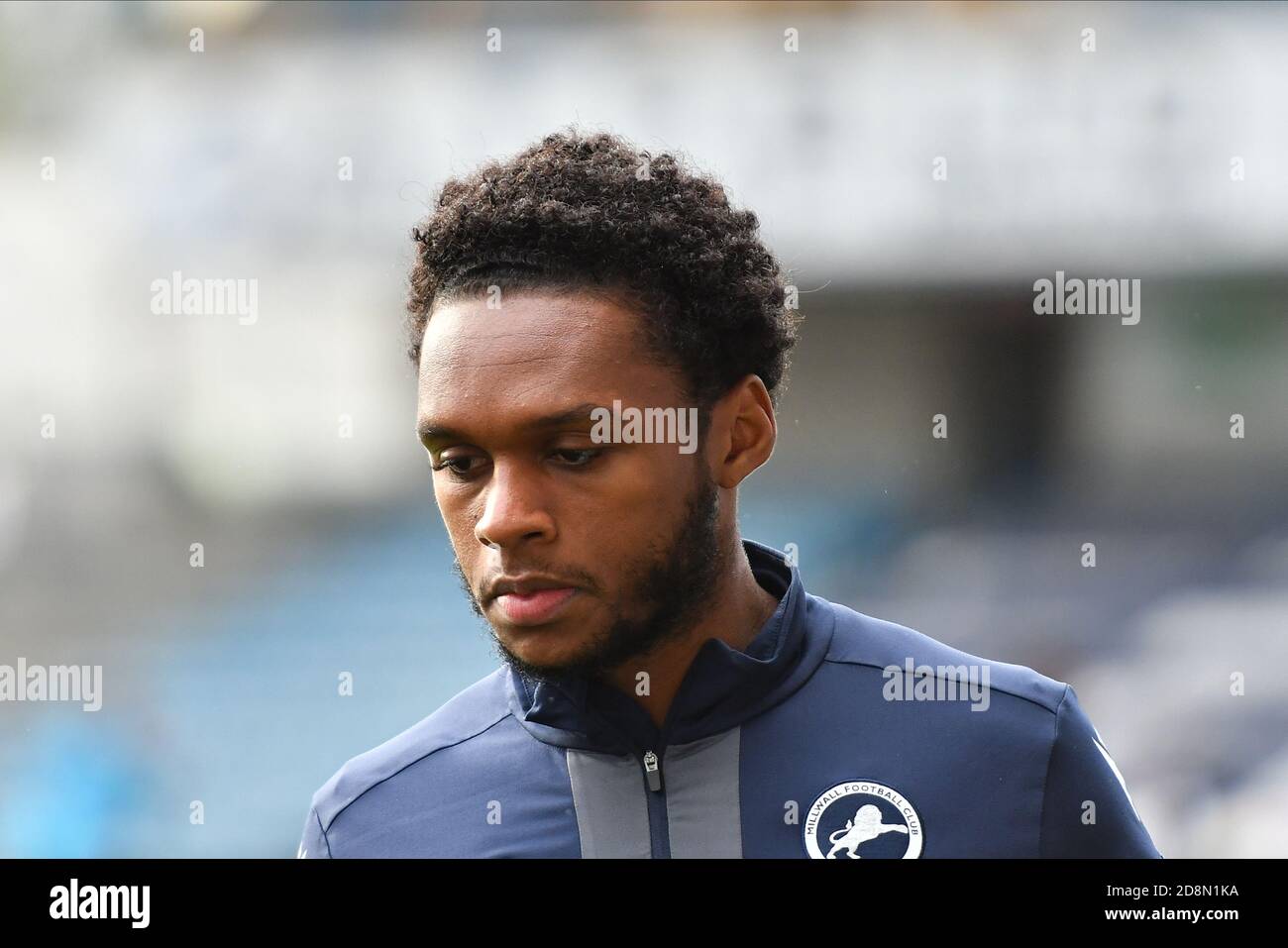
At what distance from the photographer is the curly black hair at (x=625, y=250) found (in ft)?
8.09

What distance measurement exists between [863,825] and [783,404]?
5.48 m

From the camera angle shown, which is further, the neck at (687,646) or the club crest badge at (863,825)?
the neck at (687,646)

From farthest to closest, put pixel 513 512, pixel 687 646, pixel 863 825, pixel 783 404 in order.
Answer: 1. pixel 783 404
2. pixel 687 646
3. pixel 863 825
4. pixel 513 512

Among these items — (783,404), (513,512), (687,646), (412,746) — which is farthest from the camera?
(783,404)

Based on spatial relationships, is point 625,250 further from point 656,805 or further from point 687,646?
point 656,805

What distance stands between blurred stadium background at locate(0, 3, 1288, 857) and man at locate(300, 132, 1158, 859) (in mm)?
4995

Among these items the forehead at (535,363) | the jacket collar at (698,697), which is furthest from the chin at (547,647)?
the forehead at (535,363)

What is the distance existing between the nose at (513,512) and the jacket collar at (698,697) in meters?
0.36

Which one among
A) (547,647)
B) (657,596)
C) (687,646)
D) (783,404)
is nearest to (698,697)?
(687,646)

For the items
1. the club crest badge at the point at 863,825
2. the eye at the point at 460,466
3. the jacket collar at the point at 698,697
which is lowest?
the club crest badge at the point at 863,825

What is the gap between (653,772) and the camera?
2.47 metres

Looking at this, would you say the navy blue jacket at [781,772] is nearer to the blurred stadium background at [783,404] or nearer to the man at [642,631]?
the man at [642,631]

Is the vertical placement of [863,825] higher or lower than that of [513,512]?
lower

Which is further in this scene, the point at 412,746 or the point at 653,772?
the point at 412,746
